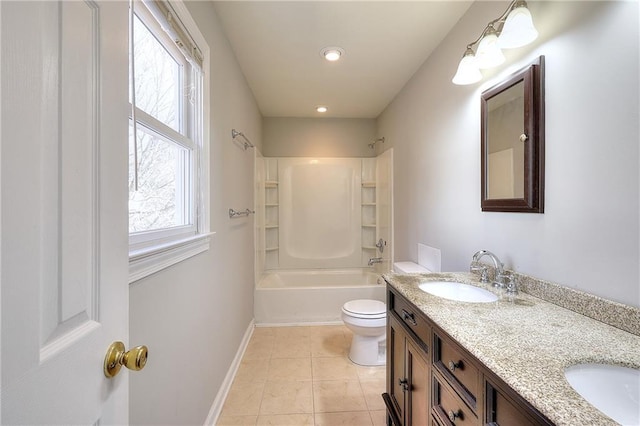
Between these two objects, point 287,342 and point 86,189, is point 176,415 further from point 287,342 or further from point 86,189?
point 287,342

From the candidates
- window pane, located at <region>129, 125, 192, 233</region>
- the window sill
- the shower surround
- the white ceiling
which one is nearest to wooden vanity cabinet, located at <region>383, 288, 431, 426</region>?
the window sill

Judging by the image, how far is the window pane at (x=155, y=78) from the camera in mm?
979

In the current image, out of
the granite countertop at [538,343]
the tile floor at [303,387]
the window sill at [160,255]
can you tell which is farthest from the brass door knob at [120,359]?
the tile floor at [303,387]

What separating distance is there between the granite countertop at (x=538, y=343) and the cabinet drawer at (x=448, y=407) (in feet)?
0.69

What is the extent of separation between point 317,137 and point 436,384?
3125mm

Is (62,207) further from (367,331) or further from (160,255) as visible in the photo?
(367,331)

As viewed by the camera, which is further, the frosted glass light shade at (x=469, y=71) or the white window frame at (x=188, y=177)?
the frosted glass light shade at (x=469, y=71)

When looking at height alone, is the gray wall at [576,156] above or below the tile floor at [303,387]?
above

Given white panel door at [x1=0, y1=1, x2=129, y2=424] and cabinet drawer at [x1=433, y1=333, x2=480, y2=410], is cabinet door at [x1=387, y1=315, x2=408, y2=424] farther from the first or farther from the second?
white panel door at [x1=0, y1=1, x2=129, y2=424]

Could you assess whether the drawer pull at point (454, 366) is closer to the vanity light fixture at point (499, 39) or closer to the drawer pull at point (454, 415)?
the drawer pull at point (454, 415)

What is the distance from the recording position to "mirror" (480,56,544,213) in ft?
3.72

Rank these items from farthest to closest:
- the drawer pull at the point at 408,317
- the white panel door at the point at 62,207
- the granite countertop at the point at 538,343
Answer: the drawer pull at the point at 408,317, the granite countertop at the point at 538,343, the white panel door at the point at 62,207

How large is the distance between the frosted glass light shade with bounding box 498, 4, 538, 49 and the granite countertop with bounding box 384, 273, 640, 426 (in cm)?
106

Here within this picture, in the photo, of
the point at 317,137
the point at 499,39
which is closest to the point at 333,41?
the point at 499,39
